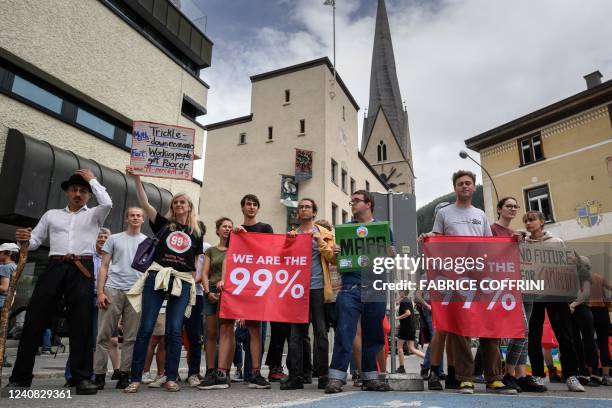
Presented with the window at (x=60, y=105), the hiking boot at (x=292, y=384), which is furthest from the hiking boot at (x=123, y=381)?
the window at (x=60, y=105)

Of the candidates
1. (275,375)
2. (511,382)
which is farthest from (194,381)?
(511,382)

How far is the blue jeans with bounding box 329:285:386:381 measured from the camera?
4.59m

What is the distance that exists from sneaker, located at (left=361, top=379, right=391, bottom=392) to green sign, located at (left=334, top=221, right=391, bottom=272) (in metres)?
1.16

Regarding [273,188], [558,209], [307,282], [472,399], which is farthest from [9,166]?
[558,209]

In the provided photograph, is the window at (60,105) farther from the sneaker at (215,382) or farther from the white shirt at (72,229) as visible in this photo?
the sneaker at (215,382)

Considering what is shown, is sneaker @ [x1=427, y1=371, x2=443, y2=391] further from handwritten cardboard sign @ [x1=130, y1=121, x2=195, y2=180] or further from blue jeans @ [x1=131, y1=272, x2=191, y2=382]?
handwritten cardboard sign @ [x1=130, y1=121, x2=195, y2=180]

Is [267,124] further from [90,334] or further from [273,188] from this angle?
[90,334]

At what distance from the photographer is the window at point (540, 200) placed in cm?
2412

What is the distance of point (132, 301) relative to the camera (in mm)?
4969

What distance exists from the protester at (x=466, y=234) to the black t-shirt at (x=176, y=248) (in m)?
2.72

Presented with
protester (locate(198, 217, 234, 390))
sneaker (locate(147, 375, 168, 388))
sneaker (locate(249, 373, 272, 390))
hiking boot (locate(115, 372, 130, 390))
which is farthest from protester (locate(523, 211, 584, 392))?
hiking boot (locate(115, 372, 130, 390))

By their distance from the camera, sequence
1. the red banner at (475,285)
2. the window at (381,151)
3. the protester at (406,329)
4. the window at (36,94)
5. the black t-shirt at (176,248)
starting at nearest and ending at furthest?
the red banner at (475,285), the black t-shirt at (176,248), the protester at (406,329), the window at (36,94), the window at (381,151)

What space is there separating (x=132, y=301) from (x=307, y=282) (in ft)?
6.45

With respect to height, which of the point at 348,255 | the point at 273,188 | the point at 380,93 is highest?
the point at 380,93
